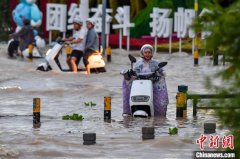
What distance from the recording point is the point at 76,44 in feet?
82.5

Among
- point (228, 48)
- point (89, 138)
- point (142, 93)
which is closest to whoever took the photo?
point (228, 48)

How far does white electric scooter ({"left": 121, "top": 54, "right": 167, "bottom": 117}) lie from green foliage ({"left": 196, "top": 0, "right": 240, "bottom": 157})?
33.7 ft

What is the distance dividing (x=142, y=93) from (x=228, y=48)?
34.1ft

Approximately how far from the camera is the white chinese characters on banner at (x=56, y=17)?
37469mm

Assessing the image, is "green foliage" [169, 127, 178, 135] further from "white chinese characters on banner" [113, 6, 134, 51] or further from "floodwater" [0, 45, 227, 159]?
"white chinese characters on banner" [113, 6, 134, 51]

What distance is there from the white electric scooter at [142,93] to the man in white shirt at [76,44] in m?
9.02

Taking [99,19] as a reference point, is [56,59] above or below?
below

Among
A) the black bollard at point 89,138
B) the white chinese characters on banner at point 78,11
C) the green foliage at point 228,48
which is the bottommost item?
the black bollard at point 89,138

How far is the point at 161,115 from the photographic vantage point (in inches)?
629

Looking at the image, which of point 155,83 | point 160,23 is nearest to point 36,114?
point 155,83

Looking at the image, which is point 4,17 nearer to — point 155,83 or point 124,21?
point 124,21

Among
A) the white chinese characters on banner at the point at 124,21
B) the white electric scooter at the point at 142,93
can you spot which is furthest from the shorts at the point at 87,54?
the white chinese characters on banner at the point at 124,21

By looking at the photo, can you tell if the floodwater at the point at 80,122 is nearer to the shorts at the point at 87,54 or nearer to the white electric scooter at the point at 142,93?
the white electric scooter at the point at 142,93

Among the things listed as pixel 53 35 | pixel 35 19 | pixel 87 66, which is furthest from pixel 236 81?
pixel 53 35
